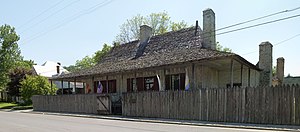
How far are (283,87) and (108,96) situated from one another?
1233 centimetres

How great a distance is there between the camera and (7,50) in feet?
192

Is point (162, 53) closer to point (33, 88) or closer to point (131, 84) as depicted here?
point (131, 84)

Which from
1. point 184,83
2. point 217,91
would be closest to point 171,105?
point 217,91

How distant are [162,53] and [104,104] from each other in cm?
655

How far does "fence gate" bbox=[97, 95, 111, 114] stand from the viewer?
20703 mm

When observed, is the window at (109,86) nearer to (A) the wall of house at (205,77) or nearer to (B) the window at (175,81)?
(B) the window at (175,81)

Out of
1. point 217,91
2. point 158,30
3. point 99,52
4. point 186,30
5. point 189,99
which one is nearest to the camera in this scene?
point 217,91

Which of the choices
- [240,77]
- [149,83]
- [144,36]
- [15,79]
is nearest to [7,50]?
[15,79]

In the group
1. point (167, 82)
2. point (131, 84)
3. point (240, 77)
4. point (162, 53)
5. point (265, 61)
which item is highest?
point (162, 53)

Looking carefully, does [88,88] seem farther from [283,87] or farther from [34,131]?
[283,87]

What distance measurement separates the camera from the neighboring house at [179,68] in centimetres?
1973

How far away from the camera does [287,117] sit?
12.3 m

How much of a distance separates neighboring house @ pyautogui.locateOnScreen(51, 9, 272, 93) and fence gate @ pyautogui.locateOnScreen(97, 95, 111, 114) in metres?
2.22

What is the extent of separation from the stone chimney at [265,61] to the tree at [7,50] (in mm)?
50393
